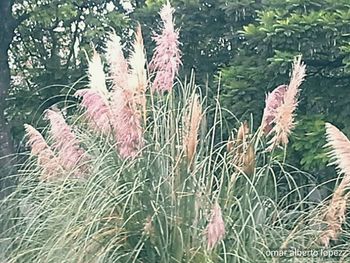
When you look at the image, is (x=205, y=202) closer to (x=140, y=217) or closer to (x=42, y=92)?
(x=140, y=217)

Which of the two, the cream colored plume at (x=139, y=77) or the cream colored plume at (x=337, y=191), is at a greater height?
the cream colored plume at (x=139, y=77)

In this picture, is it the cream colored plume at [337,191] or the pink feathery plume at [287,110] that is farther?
the pink feathery plume at [287,110]

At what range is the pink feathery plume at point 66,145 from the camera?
3.98 m

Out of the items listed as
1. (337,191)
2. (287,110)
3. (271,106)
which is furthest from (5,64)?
(337,191)

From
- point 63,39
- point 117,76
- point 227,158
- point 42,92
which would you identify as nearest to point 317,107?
point 227,158

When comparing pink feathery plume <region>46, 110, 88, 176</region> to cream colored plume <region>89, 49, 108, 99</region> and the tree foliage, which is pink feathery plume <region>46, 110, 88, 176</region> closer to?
cream colored plume <region>89, 49, 108, 99</region>

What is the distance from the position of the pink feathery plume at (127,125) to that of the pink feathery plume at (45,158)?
19.6 inches

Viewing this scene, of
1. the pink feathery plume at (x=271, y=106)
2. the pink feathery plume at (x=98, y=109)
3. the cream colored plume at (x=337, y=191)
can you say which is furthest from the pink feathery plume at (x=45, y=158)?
the cream colored plume at (x=337, y=191)

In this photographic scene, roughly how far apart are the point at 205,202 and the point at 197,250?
0.93 ft

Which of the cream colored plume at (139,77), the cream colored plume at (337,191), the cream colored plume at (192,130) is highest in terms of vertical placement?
the cream colored plume at (139,77)

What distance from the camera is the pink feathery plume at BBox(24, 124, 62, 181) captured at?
4.08m

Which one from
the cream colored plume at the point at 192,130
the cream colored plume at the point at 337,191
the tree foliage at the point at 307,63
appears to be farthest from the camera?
the tree foliage at the point at 307,63

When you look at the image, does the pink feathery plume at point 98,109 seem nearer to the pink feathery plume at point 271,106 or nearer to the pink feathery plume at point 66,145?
the pink feathery plume at point 66,145

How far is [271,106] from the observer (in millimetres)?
3844
